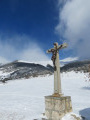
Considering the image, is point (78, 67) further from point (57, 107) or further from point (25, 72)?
point (25, 72)

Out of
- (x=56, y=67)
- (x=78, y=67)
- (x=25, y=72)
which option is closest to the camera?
(x=56, y=67)

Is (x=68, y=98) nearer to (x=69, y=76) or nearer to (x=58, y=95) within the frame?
(x=58, y=95)

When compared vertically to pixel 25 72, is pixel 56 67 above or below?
below

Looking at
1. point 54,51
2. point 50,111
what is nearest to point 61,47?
point 54,51

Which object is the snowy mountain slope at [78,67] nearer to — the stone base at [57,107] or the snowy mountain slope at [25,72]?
the snowy mountain slope at [25,72]

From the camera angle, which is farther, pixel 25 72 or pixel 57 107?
pixel 25 72

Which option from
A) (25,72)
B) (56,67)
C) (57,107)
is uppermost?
(25,72)

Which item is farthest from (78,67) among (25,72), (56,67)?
(25,72)

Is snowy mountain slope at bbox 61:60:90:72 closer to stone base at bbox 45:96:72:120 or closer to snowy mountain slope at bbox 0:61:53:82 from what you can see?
snowy mountain slope at bbox 0:61:53:82

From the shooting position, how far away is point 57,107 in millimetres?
7508

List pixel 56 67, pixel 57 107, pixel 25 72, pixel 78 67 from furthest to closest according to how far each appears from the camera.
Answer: pixel 25 72
pixel 78 67
pixel 56 67
pixel 57 107

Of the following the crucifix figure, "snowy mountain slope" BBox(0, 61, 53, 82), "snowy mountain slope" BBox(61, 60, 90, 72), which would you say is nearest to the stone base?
the crucifix figure

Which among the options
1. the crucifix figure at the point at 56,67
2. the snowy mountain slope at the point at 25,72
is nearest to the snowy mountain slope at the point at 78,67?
the snowy mountain slope at the point at 25,72

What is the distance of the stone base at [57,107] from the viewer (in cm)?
741
